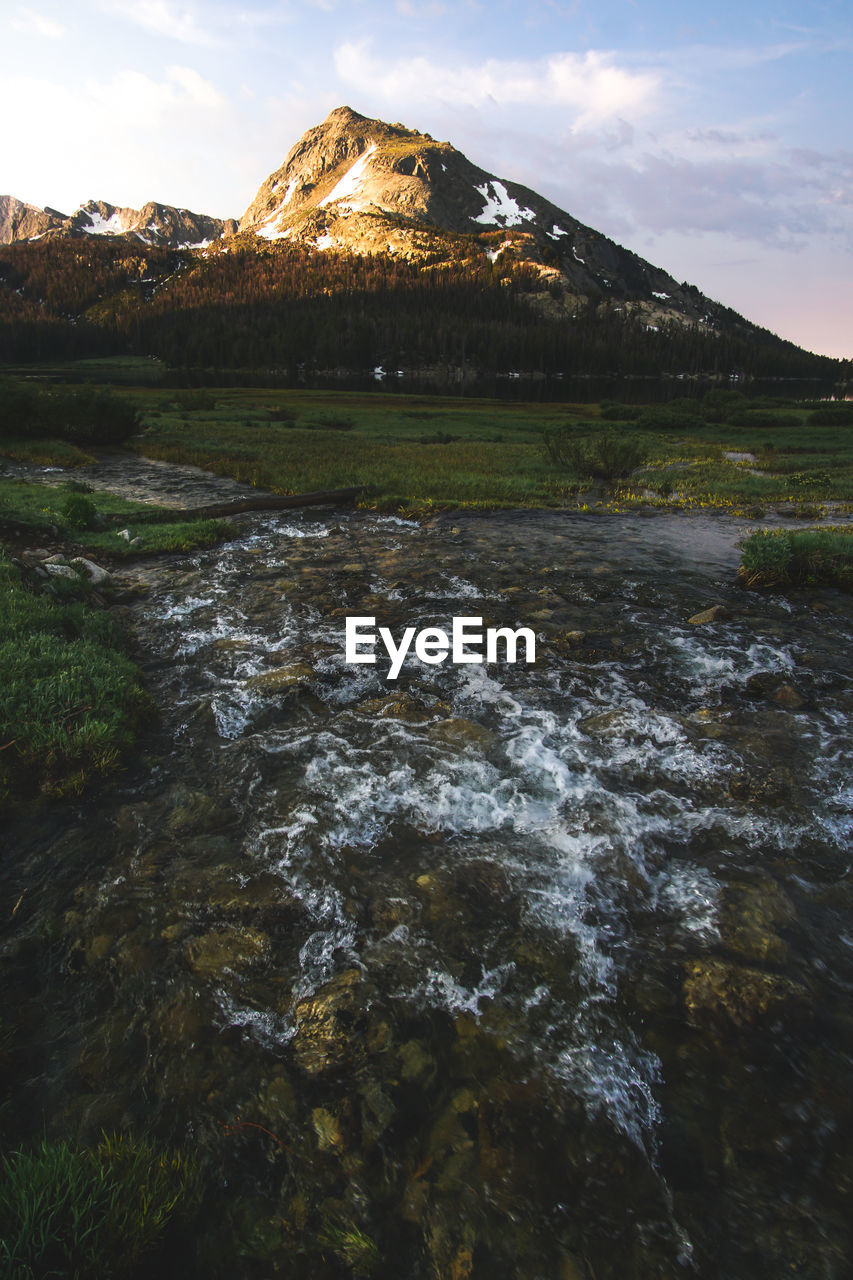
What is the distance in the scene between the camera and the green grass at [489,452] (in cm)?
2669

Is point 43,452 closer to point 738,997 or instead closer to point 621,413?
point 738,997

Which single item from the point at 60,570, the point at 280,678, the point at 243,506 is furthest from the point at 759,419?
the point at 60,570

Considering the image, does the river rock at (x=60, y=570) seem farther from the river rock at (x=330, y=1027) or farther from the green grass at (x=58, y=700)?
the river rock at (x=330, y=1027)

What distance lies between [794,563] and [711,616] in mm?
5015

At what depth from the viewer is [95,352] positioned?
198 meters

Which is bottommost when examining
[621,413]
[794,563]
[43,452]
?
[794,563]

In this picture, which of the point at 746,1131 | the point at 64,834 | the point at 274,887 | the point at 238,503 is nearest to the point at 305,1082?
the point at 274,887

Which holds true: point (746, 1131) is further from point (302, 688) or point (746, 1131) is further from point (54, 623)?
point (54, 623)

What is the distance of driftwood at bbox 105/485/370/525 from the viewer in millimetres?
19766

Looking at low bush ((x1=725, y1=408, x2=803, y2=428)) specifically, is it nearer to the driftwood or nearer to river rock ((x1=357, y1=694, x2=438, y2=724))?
the driftwood

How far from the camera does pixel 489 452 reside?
38250 mm

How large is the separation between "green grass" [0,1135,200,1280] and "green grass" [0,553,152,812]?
14.0ft

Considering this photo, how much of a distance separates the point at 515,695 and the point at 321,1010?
18.7 ft

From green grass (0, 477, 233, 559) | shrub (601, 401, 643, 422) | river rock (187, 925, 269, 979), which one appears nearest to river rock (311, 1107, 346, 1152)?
river rock (187, 925, 269, 979)
